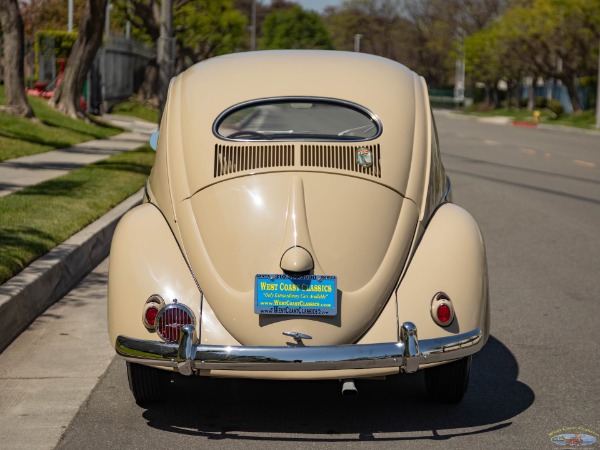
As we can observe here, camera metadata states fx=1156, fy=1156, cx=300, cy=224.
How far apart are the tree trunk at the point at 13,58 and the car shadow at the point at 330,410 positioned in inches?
737

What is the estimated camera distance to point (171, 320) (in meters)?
5.21

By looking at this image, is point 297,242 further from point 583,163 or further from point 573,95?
point 573,95

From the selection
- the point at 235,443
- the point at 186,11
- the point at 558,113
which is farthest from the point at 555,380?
the point at 558,113

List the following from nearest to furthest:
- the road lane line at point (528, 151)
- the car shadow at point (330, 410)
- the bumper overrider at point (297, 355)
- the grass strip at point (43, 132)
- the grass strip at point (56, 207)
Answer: the bumper overrider at point (297, 355) < the car shadow at point (330, 410) < the grass strip at point (56, 207) < the grass strip at point (43, 132) < the road lane line at point (528, 151)

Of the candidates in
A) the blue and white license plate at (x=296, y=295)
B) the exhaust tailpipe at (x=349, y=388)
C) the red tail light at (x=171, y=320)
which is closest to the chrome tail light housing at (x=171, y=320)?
the red tail light at (x=171, y=320)

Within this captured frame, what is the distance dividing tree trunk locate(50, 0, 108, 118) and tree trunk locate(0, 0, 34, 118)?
345 centimetres

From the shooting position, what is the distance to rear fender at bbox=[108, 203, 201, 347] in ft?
17.4

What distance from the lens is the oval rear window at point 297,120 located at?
6.11m

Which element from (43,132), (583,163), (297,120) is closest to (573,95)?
(583,163)

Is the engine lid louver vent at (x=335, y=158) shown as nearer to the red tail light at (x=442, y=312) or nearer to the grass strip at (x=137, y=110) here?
the red tail light at (x=442, y=312)

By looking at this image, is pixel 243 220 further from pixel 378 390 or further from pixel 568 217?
pixel 568 217

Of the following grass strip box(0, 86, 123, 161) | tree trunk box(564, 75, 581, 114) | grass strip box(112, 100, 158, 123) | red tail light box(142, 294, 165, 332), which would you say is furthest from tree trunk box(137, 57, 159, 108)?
red tail light box(142, 294, 165, 332)

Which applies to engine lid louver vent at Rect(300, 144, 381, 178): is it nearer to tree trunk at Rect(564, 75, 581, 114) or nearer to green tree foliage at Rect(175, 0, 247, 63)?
green tree foliage at Rect(175, 0, 247, 63)

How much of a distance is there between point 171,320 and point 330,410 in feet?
3.24
